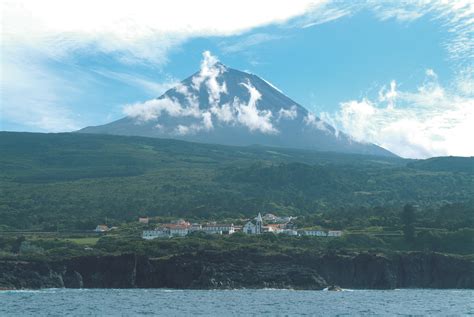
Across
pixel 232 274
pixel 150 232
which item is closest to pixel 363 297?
pixel 232 274

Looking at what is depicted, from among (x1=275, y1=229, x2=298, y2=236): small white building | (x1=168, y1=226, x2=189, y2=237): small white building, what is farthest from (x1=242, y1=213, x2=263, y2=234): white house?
(x1=168, y1=226, x2=189, y2=237): small white building

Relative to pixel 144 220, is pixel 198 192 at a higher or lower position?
higher

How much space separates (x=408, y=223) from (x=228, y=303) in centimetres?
4696

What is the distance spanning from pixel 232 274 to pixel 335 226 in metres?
34.4

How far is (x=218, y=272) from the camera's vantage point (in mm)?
82875

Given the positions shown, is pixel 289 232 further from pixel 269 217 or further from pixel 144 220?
pixel 144 220

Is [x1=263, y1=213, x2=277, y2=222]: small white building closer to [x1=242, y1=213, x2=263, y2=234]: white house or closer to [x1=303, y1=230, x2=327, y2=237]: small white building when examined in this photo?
[x1=242, y1=213, x2=263, y2=234]: white house

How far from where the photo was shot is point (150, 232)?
110m

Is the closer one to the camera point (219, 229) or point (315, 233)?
point (315, 233)

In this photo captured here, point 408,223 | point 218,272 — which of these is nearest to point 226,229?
point 408,223

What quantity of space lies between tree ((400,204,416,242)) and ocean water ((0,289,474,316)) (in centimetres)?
1909

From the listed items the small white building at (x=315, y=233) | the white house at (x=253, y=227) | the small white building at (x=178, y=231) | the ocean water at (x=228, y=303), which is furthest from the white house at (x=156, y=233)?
the ocean water at (x=228, y=303)

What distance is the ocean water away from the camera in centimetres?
5538

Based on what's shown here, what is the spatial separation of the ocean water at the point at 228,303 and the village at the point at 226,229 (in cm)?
2946
